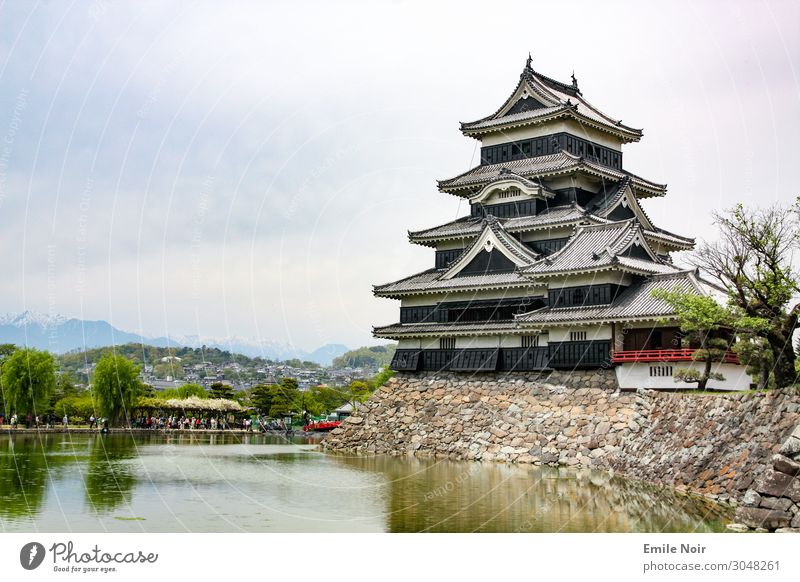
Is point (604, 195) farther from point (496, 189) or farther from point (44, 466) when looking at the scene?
point (44, 466)

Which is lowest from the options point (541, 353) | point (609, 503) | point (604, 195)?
point (609, 503)

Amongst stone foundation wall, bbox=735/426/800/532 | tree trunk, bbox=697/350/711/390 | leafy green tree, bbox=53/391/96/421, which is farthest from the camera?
leafy green tree, bbox=53/391/96/421

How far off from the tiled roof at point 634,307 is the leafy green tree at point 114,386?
30.8 meters

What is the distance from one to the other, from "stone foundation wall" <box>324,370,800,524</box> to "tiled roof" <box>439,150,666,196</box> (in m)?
9.29

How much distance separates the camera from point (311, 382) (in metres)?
88.7

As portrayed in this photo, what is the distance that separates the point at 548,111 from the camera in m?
41.7

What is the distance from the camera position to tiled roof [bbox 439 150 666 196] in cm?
4050

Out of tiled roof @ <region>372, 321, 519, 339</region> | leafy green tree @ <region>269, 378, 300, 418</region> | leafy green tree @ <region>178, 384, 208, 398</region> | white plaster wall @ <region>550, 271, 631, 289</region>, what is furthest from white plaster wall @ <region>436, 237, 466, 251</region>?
leafy green tree @ <region>178, 384, 208, 398</region>

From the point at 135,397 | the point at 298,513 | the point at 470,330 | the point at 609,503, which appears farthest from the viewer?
the point at 135,397

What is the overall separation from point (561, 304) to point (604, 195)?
854 centimetres

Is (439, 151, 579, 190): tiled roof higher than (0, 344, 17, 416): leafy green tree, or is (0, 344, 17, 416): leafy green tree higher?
(439, 151, 579, 190): tiled roof

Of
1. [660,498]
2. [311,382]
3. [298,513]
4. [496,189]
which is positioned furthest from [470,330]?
[311,382]

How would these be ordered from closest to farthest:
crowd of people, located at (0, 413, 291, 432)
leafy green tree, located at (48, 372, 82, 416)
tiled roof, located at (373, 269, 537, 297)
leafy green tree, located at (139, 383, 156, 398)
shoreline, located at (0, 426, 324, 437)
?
tiled roof, located at (373, 269, 537, 297) → shoreline, located at (0, 426, 324, 437) → crowd of people, located at (0, 413, 291, 432) → leafy green tree, located at (139, 383, 156, 398) → leafy green tree, located at (48, 372, 82, 416)
